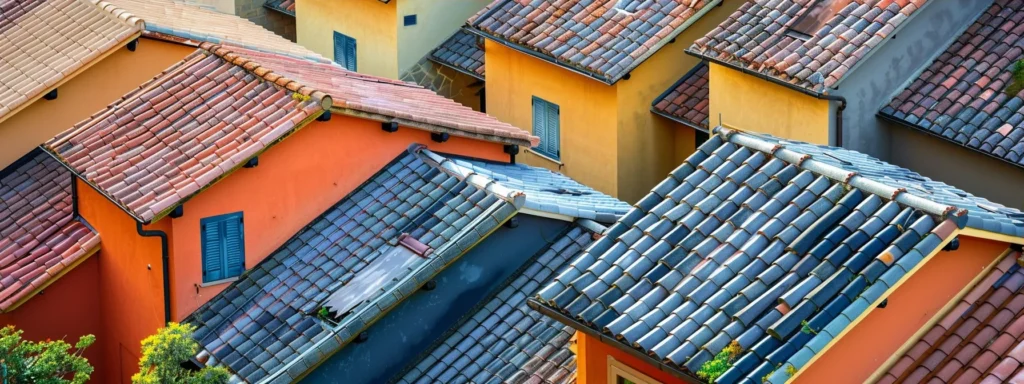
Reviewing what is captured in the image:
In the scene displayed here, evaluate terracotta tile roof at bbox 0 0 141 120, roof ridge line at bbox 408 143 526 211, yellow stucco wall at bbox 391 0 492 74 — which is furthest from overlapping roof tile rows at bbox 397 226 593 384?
yellow stucco wall at bbox 391 0 492 74

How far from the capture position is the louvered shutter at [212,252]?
23453 millimetres

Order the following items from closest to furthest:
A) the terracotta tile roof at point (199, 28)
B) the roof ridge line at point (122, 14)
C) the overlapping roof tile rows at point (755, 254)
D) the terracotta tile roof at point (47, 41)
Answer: the overlapping roof tile rows at point (755, 254) → the terracotta tile roof at point (47, 41) → the roof ridge line at point (122, 14) → the terracotta tile roof at point (199, 28)

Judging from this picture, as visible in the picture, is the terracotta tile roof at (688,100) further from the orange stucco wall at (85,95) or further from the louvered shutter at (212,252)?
the louvered shutter at (212,252)

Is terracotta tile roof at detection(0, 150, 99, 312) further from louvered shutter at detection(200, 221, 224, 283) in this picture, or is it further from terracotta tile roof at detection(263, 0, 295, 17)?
terracotta tile roof at detection(263, 0, 295, 17)

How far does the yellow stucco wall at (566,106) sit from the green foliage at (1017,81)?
308 inches

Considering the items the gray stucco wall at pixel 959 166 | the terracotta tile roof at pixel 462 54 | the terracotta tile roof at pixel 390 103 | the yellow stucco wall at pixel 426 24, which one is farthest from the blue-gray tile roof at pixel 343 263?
the yellow stucco wall at pixel 426 24

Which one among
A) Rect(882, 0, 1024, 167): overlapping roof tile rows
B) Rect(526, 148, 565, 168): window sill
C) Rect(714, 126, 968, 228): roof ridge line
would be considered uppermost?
Rect(714, 126, 968, 228): roof ridge line

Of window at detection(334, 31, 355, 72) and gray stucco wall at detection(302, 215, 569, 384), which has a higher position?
gray stucco wall at detection(302, 215, 569, 384)

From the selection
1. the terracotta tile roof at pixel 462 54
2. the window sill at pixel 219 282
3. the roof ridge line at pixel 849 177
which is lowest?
the terracotta tile roof at pixel 462 54

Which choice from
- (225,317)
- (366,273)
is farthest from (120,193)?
(366,273)

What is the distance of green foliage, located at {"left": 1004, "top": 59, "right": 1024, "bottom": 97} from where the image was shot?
25.6 metres

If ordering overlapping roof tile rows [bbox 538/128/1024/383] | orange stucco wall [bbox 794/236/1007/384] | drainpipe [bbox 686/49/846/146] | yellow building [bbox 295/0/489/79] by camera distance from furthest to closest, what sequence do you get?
1. yellow building [bbox 295/0/489/79]
2. drainpipe [bbox 686/49/846/146]
3. orange stucco wall [bbox 794/236/1007/384]
4. overlapping roof tile rows [bbox 538/128/1024/383]

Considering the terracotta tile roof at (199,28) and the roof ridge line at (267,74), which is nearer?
the roof ridge line at (267,74)

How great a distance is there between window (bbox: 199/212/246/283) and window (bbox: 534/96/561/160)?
34.7ft
